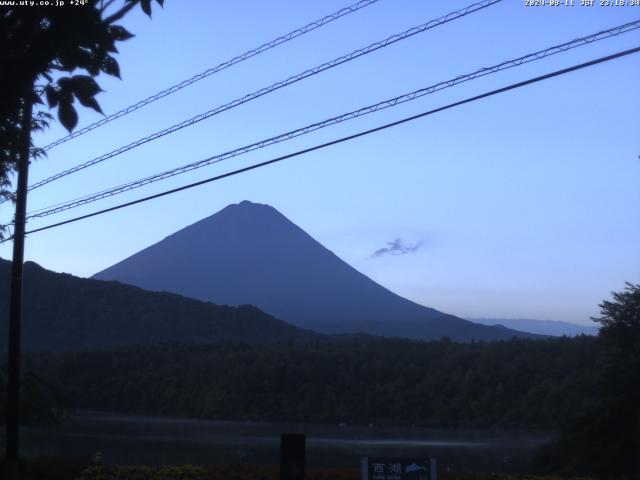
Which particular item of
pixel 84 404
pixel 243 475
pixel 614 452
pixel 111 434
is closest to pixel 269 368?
pixel 84 404

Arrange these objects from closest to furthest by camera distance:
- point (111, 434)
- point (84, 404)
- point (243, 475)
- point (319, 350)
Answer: point (243, 475) < point (111, 434) < point (84, 404) < point (319, 350)

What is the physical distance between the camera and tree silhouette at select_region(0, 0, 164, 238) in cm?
519

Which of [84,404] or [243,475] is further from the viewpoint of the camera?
[84,404]

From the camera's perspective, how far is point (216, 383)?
61.1 metres

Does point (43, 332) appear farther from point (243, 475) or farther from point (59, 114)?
point (59, 114)

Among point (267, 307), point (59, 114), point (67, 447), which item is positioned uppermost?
point (267, 307)

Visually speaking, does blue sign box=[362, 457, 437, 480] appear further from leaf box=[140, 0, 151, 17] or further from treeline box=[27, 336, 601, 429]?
treeline box=[27, 336, 601, 429]

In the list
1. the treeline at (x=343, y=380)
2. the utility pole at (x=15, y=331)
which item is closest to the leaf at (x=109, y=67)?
the utility pole at (x=15, y=331)

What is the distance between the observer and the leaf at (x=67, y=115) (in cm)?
553

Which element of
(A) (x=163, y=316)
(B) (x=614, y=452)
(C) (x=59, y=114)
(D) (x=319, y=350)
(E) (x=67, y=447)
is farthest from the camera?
(A) (x=163, y=316)

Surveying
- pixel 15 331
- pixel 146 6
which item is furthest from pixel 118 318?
pixel 146 6

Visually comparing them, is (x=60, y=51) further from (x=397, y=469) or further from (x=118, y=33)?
(x=397, y=469)

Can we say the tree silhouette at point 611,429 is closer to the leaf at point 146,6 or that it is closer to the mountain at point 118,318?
the leaf at point 146,6

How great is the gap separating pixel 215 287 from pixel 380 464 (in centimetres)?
12202
